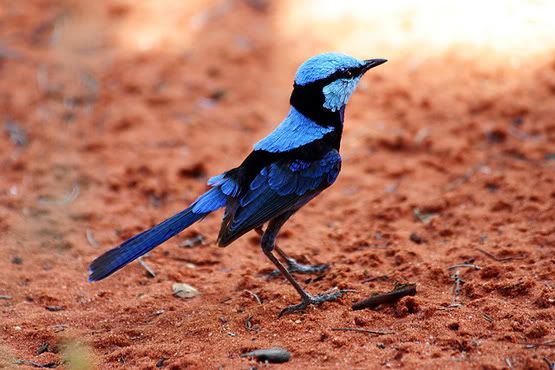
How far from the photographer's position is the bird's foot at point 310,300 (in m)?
4.61

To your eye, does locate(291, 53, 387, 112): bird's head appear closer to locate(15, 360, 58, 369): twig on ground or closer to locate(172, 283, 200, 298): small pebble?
locate(172, 283, 200, 298): small pebble

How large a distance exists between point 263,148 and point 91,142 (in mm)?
3099

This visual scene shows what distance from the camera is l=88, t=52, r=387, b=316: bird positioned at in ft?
15.4

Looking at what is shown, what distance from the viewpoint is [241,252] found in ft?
19.3

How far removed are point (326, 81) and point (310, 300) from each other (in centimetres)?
162

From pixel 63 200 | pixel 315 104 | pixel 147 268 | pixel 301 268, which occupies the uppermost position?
pixel 315 104

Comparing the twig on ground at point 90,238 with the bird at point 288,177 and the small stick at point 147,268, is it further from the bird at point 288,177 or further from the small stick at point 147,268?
the bird at point 288,177

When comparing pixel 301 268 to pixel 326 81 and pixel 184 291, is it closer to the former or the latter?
pixel 184 291

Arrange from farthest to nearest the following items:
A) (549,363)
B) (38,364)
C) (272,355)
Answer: (38,364) → (272,355) → (549,363)

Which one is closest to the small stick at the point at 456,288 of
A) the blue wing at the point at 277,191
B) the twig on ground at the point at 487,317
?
the twig on ground at the point at 487,317

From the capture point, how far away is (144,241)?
15.0ft

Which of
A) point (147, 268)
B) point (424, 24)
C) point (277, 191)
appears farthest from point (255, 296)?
point (424, 24)

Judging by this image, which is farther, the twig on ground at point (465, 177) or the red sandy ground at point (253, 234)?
the twig on ground at point (465, 177)

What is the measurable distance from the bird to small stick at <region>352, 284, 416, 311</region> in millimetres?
249
